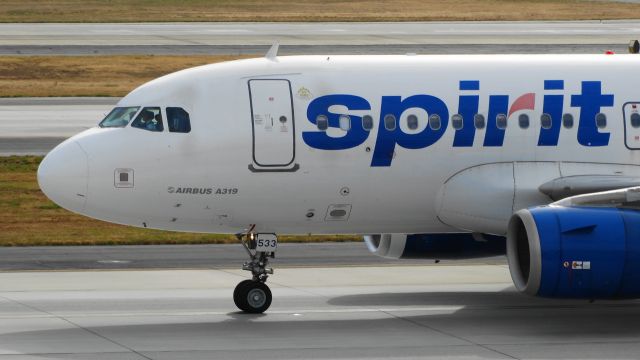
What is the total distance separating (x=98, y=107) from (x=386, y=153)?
31.2m

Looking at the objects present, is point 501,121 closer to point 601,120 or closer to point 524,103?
point 524,103

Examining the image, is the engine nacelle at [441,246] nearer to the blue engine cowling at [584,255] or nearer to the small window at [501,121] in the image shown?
the small window at [501,121]

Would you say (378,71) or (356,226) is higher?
(378,71)

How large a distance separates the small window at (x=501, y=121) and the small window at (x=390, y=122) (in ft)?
5.36

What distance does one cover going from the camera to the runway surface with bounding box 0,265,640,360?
64.7 ft

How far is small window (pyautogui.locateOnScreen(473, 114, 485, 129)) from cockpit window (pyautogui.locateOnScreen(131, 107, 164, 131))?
482 centimetres

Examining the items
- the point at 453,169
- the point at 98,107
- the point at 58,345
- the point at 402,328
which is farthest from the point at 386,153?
the point at 98,107

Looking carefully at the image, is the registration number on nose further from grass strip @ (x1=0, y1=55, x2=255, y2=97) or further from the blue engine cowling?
grass strip @ (x1=0, y1=55, x2=255, y2=97)

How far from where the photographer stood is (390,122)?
22.2 m

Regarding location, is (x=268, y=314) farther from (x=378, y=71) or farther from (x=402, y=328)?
(x=378, y=71)

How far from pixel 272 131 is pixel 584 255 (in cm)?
502

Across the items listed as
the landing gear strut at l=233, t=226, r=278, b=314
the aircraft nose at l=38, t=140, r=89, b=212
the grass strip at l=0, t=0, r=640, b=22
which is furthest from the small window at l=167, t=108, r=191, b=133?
the grass strip at l=0, t=0, r=640, b=22

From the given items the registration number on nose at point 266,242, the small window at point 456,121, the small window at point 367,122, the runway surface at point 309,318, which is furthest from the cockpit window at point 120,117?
the small window at point 456,121

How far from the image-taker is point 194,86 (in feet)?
72.5
